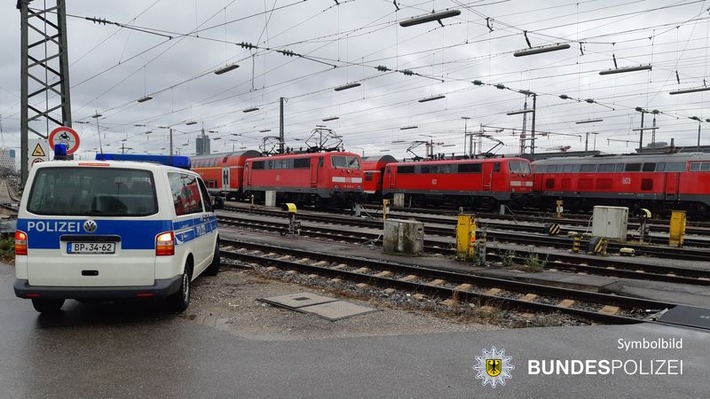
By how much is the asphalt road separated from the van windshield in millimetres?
1344

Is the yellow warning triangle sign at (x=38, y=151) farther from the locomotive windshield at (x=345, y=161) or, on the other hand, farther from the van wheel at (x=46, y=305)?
the locomotive windshield at (x=345, y=161)

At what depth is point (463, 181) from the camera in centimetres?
2936

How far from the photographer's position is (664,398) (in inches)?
161

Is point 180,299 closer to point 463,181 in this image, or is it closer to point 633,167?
point 463,181

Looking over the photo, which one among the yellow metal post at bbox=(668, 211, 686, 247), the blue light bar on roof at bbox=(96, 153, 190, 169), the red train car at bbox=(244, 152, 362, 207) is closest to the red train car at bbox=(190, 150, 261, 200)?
the red train car at bbox=(244, 152, 362, 207)

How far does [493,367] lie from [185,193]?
4345 millimetres

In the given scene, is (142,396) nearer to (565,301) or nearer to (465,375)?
(465,375)

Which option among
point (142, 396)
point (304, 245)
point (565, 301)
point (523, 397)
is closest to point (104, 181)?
point (142, 396)

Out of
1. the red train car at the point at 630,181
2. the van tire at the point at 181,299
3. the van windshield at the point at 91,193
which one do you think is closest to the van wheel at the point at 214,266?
the van tire at the point at 181,299

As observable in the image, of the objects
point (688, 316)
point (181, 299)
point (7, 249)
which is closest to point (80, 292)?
point (181, 299)

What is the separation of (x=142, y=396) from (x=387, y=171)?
31.7 m

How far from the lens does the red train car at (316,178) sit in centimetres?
2620

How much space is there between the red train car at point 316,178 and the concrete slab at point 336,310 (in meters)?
19.1

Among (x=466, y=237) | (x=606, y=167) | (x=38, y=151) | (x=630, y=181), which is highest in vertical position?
(x=606, y=167)
